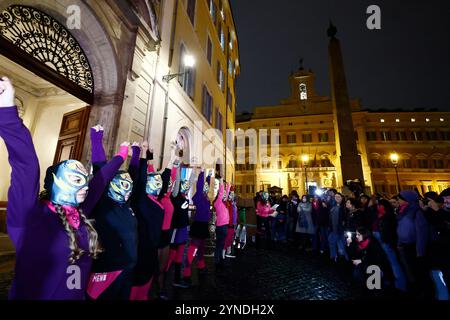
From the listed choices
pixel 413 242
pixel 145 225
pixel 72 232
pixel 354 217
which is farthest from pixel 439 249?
pixel 72 232

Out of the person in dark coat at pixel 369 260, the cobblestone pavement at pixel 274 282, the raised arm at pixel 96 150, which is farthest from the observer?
the person in dark coat at pixel 369 260

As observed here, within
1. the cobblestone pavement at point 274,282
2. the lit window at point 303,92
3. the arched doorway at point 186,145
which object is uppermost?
the lit window at point 303,92

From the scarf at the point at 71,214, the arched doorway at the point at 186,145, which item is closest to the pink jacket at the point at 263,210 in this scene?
the arched doorway at the point at 186,145

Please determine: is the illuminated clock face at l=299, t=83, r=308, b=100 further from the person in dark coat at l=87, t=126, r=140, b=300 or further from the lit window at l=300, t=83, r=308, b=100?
the person in dark coat at l=87, t=126, r=140, b=300

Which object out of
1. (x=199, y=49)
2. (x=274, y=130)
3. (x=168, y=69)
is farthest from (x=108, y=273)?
(x=274, y=130)

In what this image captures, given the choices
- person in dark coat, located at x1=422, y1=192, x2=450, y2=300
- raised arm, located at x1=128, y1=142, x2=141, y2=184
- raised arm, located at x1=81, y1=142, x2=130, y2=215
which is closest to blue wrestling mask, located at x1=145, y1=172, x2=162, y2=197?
raised arm, located at x1=128, y1=142, x2=141, y2=184

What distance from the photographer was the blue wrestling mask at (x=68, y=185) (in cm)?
161

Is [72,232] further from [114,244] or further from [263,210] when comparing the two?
[263,210]

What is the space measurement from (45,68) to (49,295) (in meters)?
5.09

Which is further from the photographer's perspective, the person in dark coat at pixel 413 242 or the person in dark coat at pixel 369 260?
the person in dark coat at pixel 369 260

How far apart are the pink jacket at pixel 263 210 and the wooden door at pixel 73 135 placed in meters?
6.42

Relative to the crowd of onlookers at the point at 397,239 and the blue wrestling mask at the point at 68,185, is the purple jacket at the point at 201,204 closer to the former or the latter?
the blue wrestling mask at the point at 68,185

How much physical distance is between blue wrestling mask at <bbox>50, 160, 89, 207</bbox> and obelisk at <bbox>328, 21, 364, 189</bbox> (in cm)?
1444

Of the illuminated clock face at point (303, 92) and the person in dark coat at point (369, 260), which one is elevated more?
the illuminated clock face at point (303, 92)
